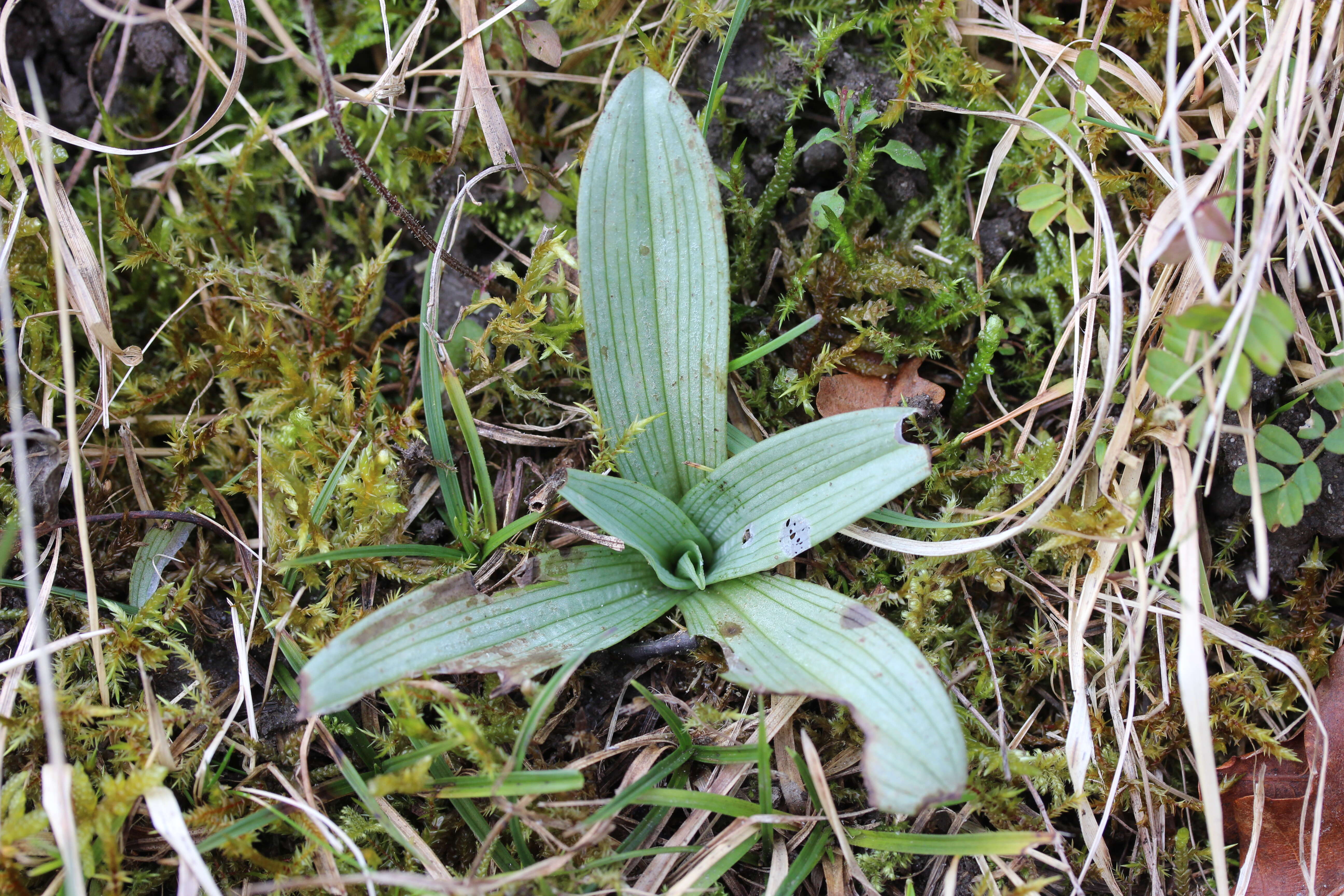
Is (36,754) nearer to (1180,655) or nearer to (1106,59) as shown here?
(1180,655)

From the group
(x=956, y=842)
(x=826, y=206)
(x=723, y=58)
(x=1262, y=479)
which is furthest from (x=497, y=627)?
(x=1262, y=479)

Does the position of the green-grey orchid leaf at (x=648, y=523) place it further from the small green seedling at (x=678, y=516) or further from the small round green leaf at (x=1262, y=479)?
the small round green leaf at (x=1262, y=479)

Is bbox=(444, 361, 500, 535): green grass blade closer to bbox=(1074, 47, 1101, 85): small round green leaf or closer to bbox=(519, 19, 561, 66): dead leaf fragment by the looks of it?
bbox=(519, 19, 561, 66): dead leaf fragment

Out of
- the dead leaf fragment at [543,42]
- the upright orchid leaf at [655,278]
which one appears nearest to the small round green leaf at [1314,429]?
the upright orchid leaf at [655,278]

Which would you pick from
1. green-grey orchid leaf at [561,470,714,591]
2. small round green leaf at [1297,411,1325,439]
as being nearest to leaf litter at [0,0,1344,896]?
small round green leaf at [1297,411,1325,439]

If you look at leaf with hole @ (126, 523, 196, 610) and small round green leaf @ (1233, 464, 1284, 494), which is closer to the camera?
small round green leaf @ (1233, 464, 1284, 494)

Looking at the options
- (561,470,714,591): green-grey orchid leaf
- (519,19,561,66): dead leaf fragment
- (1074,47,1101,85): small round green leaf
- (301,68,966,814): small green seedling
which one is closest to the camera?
(301,68,966,814): small green seedling

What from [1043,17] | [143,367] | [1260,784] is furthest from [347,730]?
[1043,17]
